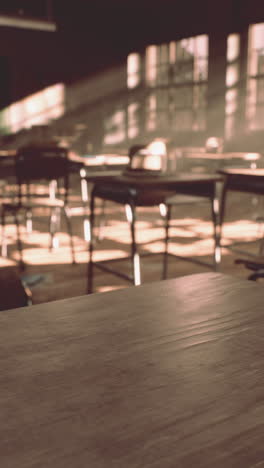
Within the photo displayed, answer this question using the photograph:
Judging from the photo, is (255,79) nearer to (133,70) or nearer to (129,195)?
(133,70)

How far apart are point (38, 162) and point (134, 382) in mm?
3072

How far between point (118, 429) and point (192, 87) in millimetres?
9352

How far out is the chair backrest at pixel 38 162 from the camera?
339 cm

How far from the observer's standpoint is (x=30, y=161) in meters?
3.40

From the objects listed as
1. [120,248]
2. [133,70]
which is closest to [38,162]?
[120,248]

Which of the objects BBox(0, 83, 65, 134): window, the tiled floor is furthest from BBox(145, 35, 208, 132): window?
the tiled floor

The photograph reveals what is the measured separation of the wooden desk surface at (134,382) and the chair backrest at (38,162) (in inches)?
110

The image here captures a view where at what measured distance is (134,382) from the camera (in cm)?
47

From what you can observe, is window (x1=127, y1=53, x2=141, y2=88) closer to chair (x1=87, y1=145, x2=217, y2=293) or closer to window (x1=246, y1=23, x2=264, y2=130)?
window (x1=246, y1=23, x2=264, y2=130)

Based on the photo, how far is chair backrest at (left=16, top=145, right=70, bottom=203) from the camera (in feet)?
11.1

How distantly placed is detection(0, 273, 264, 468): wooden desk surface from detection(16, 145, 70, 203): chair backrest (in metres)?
2.80

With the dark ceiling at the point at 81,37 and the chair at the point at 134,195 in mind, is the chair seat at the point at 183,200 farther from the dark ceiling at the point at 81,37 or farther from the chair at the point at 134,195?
the dark ceiling at the point at 81,37

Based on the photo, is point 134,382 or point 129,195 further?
point 129,195

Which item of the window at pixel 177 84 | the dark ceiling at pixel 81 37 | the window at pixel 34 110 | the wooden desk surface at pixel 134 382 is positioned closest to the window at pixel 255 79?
the window at pixel 177 84
